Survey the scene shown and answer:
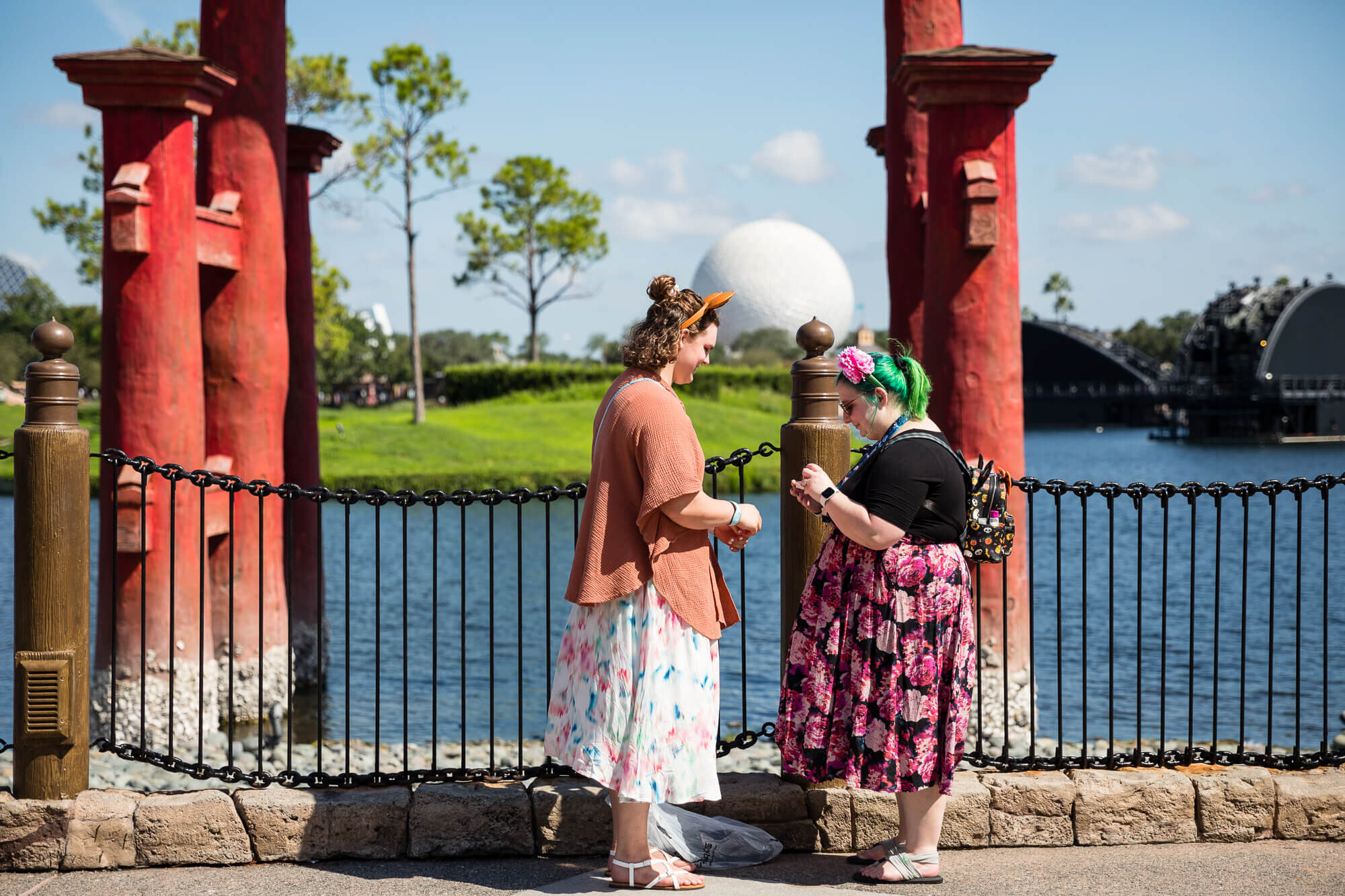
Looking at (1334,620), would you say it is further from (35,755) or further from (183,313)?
(35,755)

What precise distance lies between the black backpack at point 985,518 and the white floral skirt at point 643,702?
39.0 inches

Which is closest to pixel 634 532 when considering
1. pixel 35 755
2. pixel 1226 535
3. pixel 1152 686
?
pixel 35 755

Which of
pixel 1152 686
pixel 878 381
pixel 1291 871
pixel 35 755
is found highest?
pixel 878 381

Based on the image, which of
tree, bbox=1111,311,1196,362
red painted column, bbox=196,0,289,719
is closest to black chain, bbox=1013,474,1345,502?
red painted column, bbox=196,0,289,719

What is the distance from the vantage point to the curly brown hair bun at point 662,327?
4223 millimetres

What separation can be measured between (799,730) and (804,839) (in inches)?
28.7

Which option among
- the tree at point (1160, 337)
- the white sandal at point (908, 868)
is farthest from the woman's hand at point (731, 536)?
the tree at point (1160, 337)

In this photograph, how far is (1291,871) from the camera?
4738mm

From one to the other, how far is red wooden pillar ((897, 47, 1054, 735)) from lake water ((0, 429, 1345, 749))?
648 mm

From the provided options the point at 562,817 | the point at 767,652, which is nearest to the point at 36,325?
the point at 767,652

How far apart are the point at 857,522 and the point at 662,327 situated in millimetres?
945

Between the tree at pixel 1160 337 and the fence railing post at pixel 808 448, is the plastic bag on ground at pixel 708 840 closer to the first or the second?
the fence railing post at pixel 808 448

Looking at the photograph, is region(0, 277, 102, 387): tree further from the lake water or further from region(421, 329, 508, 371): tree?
region(421, 329, 508, 371): tree

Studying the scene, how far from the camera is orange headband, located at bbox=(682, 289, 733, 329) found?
426 centimetres
